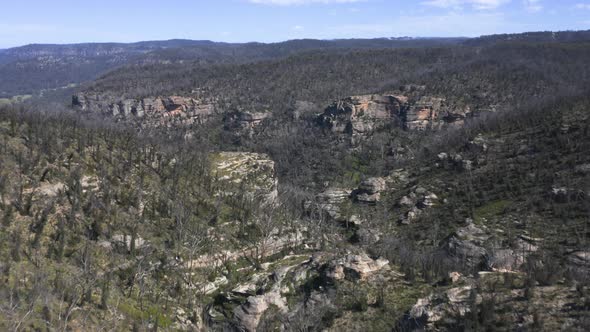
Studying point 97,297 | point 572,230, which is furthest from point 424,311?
point 572,230

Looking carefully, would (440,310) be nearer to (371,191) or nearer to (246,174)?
(371,191)

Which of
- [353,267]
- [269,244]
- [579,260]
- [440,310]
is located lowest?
[269,244]

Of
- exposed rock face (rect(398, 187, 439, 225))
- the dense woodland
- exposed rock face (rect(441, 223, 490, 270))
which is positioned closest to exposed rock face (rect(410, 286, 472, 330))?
the dense woodland

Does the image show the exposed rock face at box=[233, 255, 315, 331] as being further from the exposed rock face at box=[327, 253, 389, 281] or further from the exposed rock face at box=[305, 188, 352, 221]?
the exposed rock face at box=[305, 188, 352, 221]

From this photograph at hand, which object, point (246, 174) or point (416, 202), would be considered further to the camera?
point (246, 174)

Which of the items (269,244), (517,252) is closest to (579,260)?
(517,252)

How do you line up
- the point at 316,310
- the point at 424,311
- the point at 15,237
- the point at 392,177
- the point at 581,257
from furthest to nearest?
the point at 392,177
the point at 581,257
the point at 15,237
the point at 316,310
the point at 424,311

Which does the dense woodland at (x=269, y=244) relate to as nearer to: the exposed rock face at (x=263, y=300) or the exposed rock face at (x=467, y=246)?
the exposed rock face at (x=263, y=300)

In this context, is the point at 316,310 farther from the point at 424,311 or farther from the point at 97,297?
the point at 97,297
